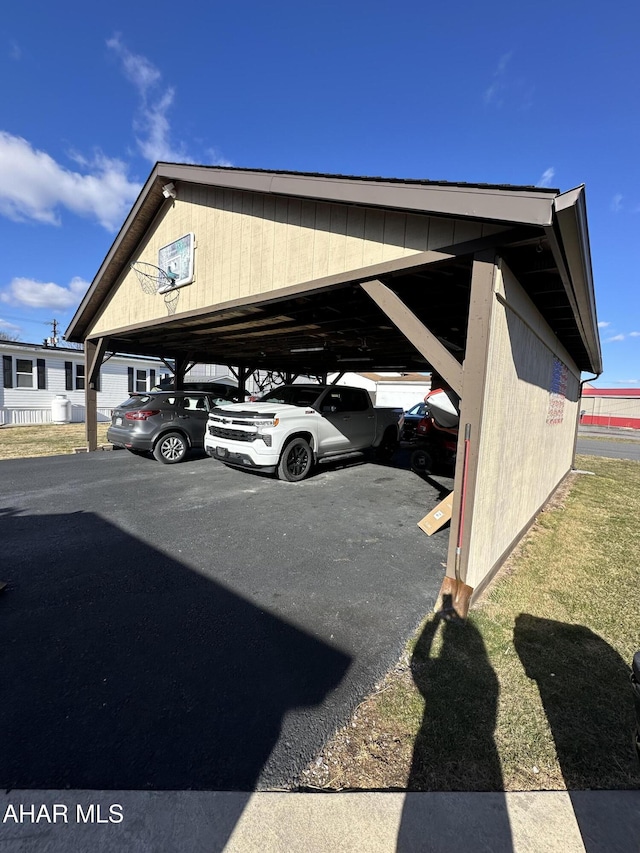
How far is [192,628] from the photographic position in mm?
2910

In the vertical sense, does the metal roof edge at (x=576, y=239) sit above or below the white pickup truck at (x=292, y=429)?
above

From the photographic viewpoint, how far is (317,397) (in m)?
8.27

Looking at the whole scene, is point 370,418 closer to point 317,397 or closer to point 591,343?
point 317,397

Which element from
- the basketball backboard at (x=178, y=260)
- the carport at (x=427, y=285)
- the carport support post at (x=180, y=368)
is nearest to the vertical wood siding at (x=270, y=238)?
the carport at (x=427, y=285)

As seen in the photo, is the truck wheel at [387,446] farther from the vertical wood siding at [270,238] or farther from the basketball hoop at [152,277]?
the basketball hoop at [152,277]

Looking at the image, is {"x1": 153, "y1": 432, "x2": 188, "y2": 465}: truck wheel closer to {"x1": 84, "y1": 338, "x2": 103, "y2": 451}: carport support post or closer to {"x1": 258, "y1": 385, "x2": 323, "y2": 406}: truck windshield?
{"x1": 258, "y1": 385, "x2": 323, "y2": 406}: truck windshield

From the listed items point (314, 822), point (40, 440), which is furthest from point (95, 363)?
point (314, 822)

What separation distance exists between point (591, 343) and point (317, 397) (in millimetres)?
5183

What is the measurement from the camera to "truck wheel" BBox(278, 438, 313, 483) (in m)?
7.31

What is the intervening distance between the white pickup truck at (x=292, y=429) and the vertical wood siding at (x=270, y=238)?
214 centimetres

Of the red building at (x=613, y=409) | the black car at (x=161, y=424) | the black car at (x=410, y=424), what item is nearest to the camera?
the black car at (x=161, y=424)

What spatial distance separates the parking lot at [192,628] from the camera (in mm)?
1899

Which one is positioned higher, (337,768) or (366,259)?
(366,259)

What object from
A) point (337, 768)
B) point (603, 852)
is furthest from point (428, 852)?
point (603, 852)
